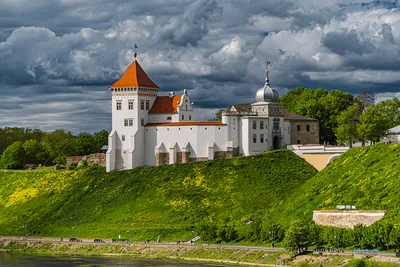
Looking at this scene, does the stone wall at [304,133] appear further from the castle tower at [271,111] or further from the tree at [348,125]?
the castle tower at [271,111]

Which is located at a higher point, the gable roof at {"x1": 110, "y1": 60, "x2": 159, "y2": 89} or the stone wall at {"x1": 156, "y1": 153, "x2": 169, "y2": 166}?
the gable roof at {"x1": 110, "y1": 60, "x2": 159, "y2": 89}

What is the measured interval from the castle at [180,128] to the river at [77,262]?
2680cm

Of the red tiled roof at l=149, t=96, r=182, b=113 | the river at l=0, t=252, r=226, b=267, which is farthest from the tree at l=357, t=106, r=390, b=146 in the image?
the river at l=0, t=252, r=226, b=267

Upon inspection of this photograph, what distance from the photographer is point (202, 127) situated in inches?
5094

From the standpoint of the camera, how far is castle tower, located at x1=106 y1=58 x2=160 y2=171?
134 m

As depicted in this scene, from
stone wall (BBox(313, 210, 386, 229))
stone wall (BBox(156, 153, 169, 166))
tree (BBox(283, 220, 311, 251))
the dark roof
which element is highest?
the dark roof

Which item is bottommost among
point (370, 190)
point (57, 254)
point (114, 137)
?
point (57, 254)

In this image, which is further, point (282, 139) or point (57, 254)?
point (282, 139)

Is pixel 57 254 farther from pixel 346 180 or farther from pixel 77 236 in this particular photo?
pixel 346 180

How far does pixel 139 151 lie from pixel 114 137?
4.52 meters

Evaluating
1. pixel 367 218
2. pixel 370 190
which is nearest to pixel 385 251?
pixel 367 218

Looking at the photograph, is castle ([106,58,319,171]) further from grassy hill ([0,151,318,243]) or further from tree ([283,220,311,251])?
tree ([283,220,311,251])

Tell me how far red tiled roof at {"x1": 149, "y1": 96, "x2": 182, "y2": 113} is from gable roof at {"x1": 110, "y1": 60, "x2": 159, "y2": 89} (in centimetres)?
244

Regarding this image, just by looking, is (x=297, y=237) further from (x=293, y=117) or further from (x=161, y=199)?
(x=293, y=117)
